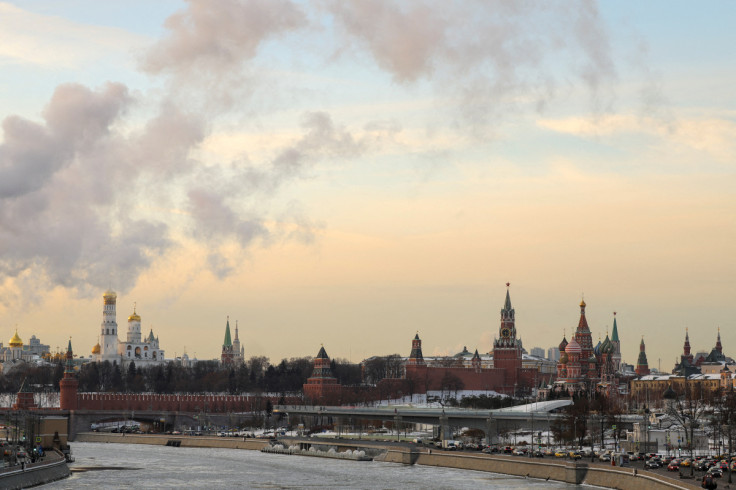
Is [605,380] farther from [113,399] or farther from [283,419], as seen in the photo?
[113,399]

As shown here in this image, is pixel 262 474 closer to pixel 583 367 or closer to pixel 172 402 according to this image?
pixel 172 402

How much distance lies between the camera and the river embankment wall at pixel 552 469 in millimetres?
62775

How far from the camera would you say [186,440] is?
12388cm

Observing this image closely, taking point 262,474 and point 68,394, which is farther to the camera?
point 68,394

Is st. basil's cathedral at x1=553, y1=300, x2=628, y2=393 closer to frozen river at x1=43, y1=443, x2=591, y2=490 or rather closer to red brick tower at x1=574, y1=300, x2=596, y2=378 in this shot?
red brick tower at x1=574, y1=300, x2=596, y2=378

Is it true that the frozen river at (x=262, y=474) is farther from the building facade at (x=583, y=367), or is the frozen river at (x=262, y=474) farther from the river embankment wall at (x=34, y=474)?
the building facade at (x=583, y=367)

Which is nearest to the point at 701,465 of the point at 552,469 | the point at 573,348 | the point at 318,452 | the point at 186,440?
the point at 552,469

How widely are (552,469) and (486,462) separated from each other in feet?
28.1

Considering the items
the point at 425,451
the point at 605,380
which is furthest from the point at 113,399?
the point at 425,451

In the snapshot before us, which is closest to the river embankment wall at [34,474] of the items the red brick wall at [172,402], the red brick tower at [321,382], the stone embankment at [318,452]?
the stone embankment at [318,452]

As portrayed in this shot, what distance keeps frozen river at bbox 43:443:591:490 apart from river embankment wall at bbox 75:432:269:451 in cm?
1015

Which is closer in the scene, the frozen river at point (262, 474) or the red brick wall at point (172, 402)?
the frozen river at point (262, 474)

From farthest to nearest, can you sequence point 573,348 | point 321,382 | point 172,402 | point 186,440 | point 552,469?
point 321,382 < point 172,402 < point 573,348 < point 186,440 < point 552,469

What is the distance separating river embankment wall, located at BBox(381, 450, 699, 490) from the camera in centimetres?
6278
